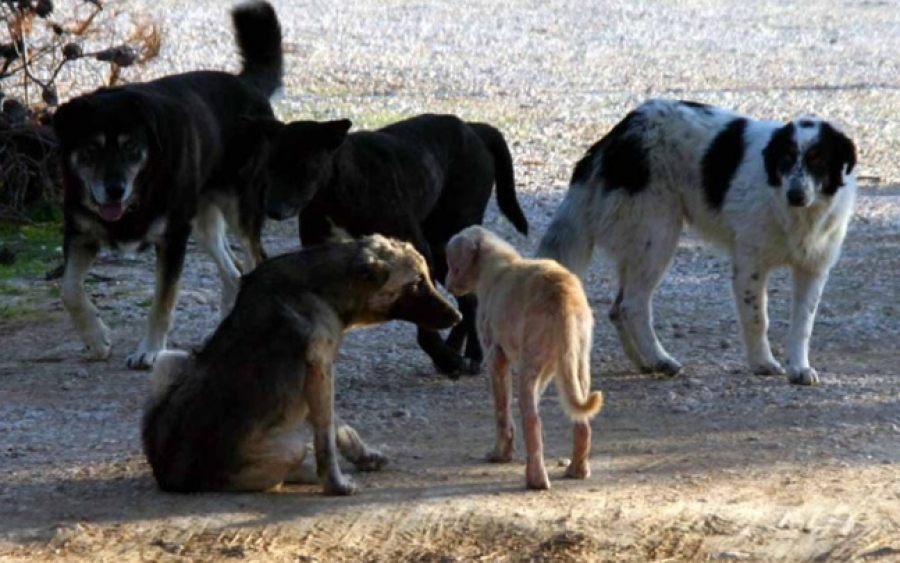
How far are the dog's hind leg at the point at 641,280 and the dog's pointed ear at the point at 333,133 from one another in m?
1.92

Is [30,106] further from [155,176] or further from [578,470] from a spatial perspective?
[578,470]

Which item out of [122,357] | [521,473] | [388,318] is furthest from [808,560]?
[122,357]

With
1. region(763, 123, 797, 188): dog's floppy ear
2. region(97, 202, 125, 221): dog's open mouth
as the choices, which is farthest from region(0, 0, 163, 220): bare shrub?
region(763, 123, 797, 188): dog's floppy ear

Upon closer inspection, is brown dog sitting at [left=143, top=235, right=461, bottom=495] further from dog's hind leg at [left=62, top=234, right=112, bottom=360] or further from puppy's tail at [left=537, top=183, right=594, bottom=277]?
puppy's tail at [left=537, top=183, right=594, bottom=277]

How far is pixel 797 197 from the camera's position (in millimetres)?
9727

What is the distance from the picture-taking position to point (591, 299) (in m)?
12.0

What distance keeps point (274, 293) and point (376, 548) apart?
1.20 metres

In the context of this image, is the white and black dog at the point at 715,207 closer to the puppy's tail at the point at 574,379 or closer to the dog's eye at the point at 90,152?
the dog's eye at the point at 90,152

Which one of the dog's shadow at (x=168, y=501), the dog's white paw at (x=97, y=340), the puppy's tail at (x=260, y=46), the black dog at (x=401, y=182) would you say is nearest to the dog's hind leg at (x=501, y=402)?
the dog's shadow at (x=168, y=501)

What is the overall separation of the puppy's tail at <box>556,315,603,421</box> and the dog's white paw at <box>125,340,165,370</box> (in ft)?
11.3

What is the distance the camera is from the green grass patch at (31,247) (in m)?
12.6

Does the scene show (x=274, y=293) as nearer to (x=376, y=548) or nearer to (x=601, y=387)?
(x=376, y=548)

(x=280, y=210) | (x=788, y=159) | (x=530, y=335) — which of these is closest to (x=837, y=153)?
(x=788, y=159)

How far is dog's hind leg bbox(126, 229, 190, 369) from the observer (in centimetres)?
1001
